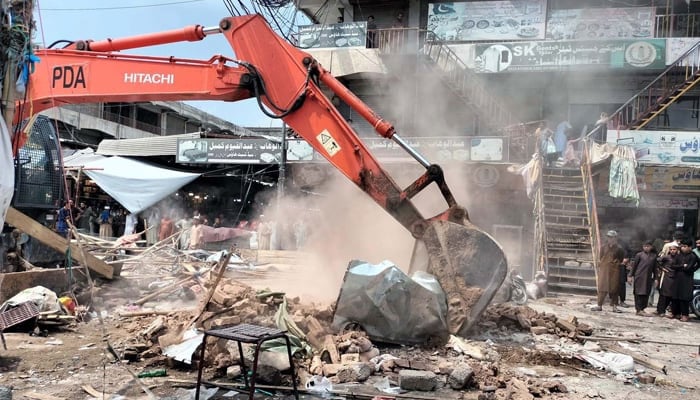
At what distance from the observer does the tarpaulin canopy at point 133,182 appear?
17188 mm

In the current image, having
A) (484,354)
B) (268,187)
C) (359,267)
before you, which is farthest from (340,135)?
(268,187)

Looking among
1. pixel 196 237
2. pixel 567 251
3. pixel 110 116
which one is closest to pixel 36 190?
pixel 196 237

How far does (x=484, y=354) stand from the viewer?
6.32m

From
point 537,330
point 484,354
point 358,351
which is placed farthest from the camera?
point 537,330

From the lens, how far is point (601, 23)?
17.6 metres

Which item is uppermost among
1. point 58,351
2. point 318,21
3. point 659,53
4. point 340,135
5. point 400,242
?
point 318,21

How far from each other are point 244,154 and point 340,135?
11.9 m

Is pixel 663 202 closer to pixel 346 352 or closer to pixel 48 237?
pixel 346 352

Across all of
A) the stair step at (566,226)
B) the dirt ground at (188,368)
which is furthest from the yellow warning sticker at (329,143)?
the stair step at (566,226)

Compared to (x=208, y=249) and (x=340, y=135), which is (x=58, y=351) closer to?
(x=340, y=135)

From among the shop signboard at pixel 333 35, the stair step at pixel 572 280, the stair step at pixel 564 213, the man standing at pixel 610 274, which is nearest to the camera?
the man standing at pixel 610 274

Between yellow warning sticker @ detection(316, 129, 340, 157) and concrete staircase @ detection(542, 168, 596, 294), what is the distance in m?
7.87

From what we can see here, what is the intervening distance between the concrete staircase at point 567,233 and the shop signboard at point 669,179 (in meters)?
2.06

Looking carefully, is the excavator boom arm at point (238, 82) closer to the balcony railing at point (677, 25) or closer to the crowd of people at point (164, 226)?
the crowd of people at point (164, 226)
